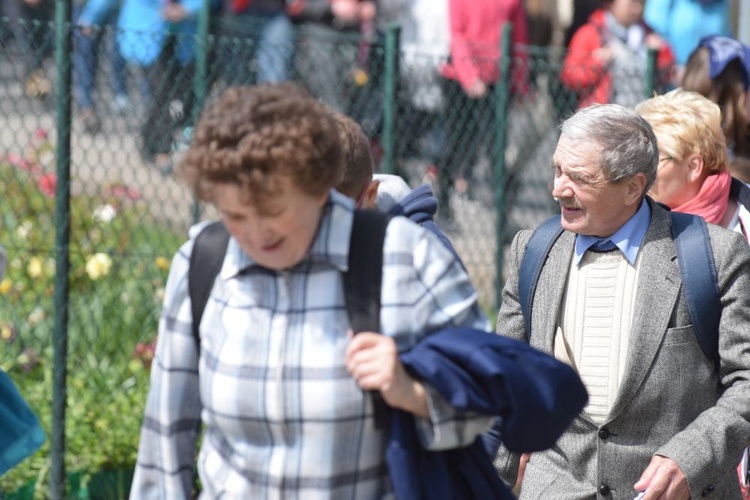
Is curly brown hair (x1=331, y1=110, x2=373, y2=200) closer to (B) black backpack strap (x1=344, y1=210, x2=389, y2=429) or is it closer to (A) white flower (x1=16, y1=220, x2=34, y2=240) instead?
(B) black backpack strap (x1=344, y1=210, x2=389, y2=429)

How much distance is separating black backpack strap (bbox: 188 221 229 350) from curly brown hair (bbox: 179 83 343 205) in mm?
152

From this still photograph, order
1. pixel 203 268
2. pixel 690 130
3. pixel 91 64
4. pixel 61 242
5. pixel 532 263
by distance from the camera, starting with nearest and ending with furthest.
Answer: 1. pixel 203 268
2. pixel 532 263
3. pixel 690 130
4. pixel 61 242
5. pixel 91 64

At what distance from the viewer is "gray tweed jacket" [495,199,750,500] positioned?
2.99 m

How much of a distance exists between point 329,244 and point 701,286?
1.19 metres

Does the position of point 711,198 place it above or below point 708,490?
above

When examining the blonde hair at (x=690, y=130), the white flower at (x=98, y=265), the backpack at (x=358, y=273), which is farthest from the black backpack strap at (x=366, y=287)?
the white flower at (x=98, y=265)

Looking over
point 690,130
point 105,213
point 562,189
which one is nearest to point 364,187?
point 562,189

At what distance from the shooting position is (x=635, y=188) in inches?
124

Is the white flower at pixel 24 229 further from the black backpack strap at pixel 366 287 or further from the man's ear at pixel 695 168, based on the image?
the black backpack strap at pixel 366 287

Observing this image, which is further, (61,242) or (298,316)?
(61,242)

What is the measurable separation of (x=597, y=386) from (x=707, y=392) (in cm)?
27

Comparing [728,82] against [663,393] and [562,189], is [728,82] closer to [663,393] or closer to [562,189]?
[562,189]

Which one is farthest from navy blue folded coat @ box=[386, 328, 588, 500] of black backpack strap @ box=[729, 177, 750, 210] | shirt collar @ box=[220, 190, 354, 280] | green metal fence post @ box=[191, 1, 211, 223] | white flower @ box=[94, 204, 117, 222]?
white flower @ box=[94, 204, 117, 222]

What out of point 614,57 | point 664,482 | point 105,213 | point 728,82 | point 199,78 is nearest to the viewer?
point 664,482
